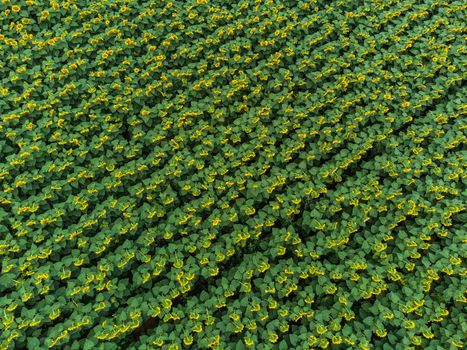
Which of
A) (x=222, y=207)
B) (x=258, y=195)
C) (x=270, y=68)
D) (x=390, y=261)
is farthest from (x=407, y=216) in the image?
(x=270, y=68)

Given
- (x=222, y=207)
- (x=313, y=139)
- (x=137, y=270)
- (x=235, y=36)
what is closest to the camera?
(x=137, y=270)

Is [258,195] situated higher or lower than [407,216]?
higher

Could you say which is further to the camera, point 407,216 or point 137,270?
point 407,216

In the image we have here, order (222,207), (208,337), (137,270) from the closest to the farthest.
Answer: (208,337) < (137,270) < (222,207)

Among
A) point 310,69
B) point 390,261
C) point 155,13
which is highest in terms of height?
point 155,13

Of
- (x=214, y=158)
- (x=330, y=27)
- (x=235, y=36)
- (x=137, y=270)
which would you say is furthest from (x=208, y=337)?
(x=330, y=27)

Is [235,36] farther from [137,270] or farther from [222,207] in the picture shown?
[137,270]

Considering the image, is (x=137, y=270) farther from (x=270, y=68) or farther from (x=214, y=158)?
(x=270, y=68)
